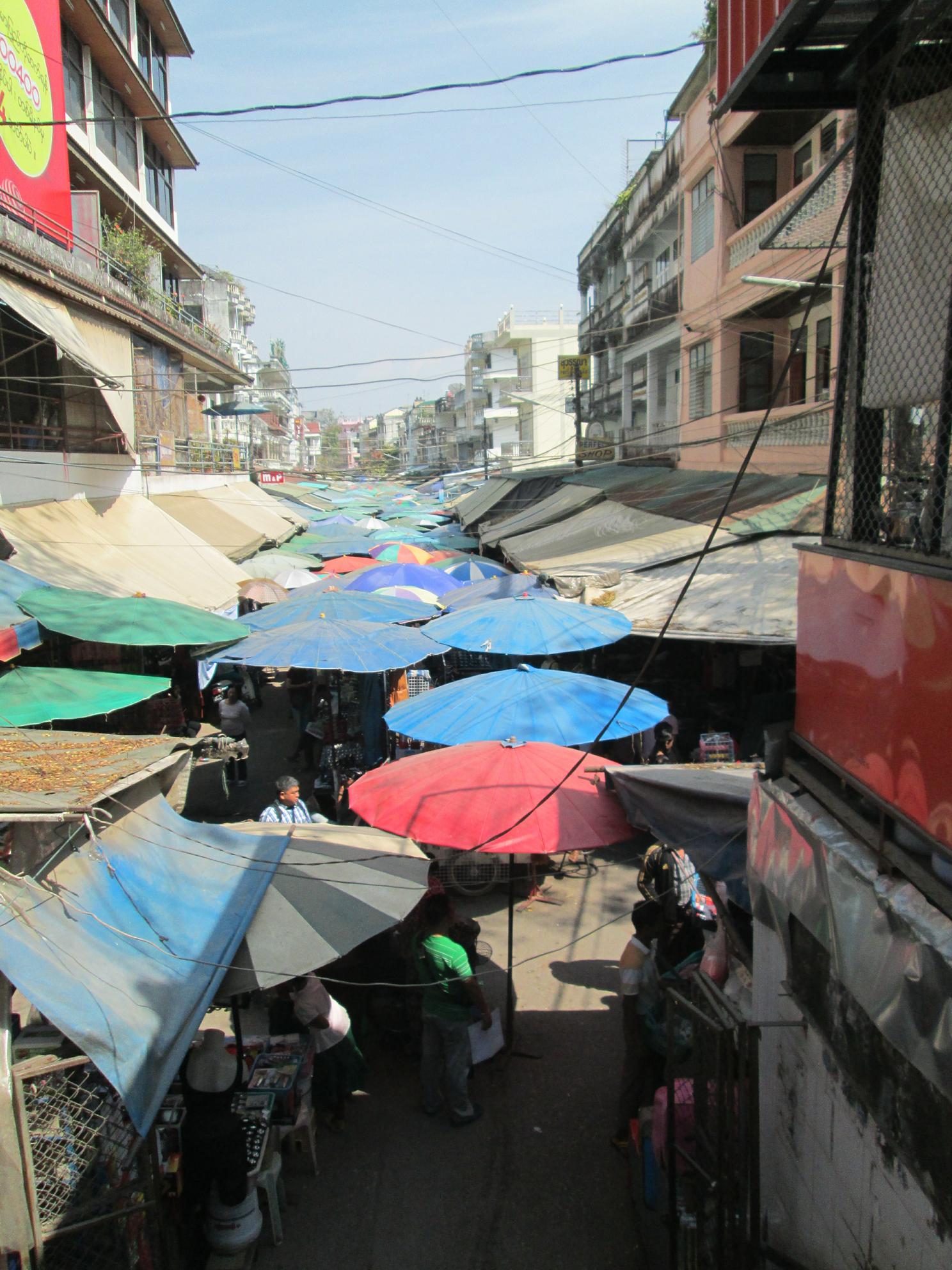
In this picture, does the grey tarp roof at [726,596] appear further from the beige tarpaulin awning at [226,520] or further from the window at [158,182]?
the window at [158,182]

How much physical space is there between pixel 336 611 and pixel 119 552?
401 cm

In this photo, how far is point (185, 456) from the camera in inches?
858

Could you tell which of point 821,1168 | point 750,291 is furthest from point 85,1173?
point 750,291

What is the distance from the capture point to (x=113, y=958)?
3691mm

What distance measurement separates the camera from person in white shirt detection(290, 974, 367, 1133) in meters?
5.14

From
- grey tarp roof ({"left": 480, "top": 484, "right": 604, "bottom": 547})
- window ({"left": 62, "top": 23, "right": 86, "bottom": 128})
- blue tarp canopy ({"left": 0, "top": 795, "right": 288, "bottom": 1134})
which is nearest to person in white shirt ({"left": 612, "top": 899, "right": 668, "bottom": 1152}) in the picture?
blue tarp canopy ({"left": 0, "top": 795, "right": 288, "bottom": 1134})

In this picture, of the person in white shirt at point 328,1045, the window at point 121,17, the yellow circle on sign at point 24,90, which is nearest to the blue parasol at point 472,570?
the yellow circle on sign at point 24,90

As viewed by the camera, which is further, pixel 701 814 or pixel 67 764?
pixel 701 814

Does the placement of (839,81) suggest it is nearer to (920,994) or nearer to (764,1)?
(764,1)

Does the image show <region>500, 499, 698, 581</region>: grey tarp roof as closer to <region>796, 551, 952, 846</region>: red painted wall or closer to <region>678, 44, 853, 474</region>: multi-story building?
<region>678, 44, 853, 474</region>: multi-story building

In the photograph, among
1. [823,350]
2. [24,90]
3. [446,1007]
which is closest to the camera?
[446,1007]

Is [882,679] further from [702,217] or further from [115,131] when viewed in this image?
[115,131]

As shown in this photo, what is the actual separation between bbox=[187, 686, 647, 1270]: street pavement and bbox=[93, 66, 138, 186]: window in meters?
20.0

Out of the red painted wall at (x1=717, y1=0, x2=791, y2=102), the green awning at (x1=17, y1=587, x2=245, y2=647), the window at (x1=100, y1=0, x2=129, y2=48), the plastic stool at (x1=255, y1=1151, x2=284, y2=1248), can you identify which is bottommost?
the plastic stool at (x1=255, y1=1151, x2=284, y2=1248)
